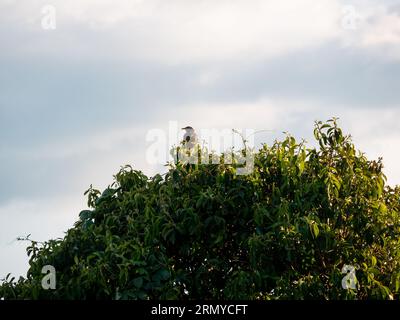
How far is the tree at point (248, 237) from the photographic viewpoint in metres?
12.6

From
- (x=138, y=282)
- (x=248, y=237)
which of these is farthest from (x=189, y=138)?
(x=138, y=282)

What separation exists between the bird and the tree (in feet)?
1.92

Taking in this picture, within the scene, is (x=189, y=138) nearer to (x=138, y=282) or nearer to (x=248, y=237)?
(x=248, y=237)

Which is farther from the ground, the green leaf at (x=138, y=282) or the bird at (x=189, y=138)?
the bird at (x=189, y=138)

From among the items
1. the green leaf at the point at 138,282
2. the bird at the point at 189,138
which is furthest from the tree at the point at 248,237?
the bird at the point at 189,138

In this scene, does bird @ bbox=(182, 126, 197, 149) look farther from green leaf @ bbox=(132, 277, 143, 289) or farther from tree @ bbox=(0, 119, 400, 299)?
green leaf @ bbox=(132, 277, 143, 289)

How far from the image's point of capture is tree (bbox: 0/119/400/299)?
12.6 m

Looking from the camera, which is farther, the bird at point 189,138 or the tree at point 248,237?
the bird at point 189,138

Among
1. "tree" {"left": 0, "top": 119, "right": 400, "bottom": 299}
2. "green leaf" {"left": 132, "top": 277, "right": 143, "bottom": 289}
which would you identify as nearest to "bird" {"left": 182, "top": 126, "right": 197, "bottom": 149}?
"tree" {"left": 0, "top": 119, "right": 400, "bottom": 299}

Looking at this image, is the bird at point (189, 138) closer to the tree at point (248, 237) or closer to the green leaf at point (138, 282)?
the tree at point (248, 237)

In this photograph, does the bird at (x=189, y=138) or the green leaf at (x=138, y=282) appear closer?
the green leaf at (x=138, y=282)

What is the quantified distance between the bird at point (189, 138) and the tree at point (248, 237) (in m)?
0.58

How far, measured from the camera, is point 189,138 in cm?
1448
